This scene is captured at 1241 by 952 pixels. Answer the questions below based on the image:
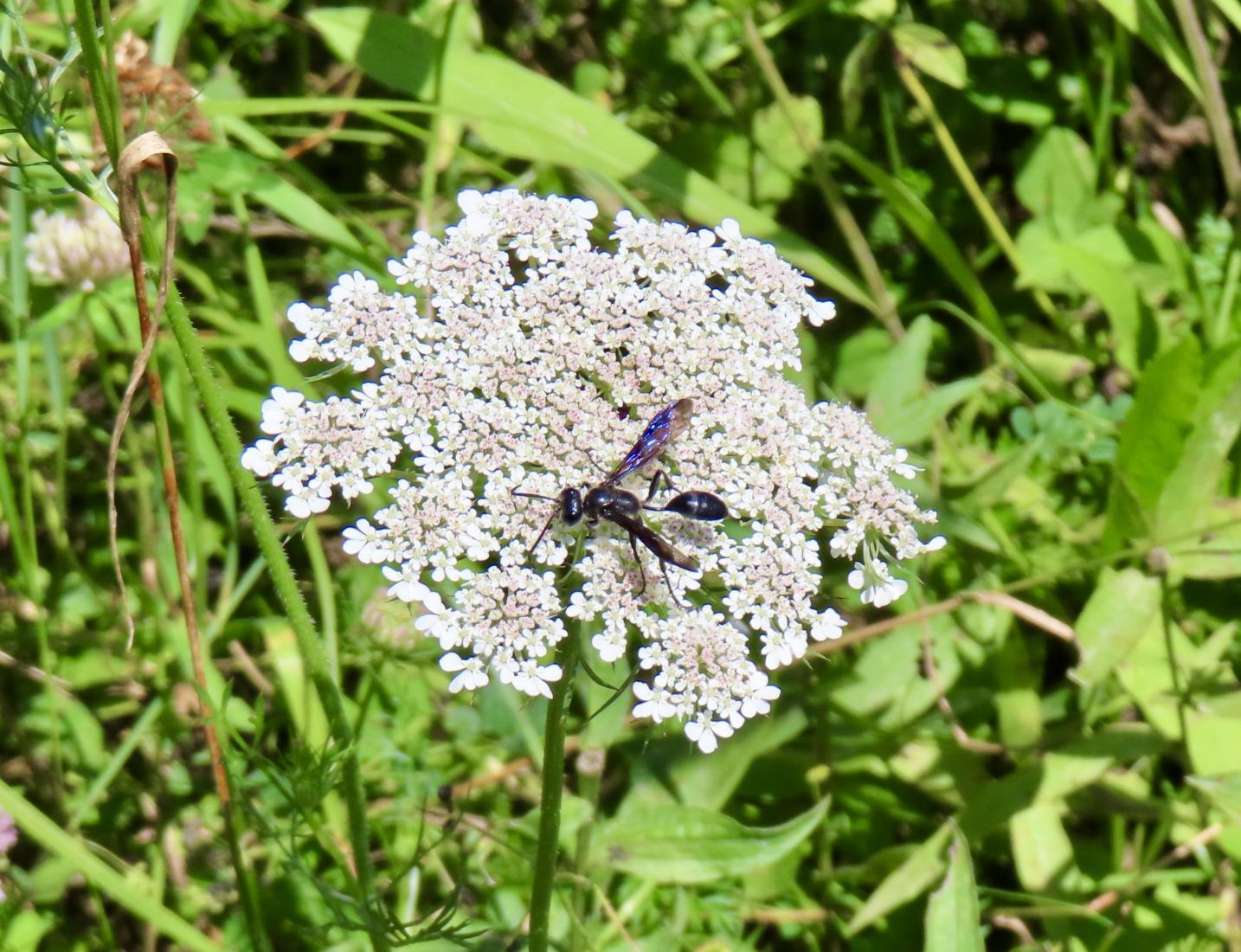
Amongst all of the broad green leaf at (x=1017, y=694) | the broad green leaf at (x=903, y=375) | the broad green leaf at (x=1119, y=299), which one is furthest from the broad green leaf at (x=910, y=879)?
the broad green leaf at (x=1119, y=299)

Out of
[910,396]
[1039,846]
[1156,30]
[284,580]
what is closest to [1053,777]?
[1039,846]

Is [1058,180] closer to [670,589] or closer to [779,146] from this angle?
[779,146]

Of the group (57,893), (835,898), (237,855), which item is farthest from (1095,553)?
(57,893)

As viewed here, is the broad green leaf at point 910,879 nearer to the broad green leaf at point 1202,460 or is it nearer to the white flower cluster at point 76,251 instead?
the broad green leaf at point 1202,460

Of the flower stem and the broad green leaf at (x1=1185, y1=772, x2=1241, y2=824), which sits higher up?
the flower stem

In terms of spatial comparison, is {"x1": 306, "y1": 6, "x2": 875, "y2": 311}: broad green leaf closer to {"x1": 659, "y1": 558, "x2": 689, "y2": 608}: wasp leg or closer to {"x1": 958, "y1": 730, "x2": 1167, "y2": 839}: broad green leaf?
{"x1": 958, "y1": 730, "x2": 1167, "y2": 839}: broad green leaf

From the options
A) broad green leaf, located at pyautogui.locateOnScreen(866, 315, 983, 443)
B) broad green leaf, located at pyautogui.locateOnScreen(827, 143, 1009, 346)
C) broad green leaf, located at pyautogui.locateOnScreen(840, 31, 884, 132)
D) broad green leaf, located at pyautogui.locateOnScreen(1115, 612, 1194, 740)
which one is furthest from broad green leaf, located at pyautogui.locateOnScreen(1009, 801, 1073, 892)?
broad green leaf, located at pyautogui.locateOnScreen(840, 31, 884, 132)
